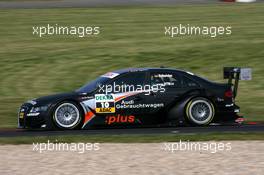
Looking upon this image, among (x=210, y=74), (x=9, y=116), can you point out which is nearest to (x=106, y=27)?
(x=210, y=74)

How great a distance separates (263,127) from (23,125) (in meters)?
4.92

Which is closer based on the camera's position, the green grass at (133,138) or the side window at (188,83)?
the green grass at (133,138)

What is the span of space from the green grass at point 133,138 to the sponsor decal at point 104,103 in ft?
3.33

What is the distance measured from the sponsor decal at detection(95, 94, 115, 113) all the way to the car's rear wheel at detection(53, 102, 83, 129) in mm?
→ 403

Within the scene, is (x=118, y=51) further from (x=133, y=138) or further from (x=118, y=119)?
(x=133, y=138)

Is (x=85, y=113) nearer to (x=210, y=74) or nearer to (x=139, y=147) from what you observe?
(x=139, y=147)

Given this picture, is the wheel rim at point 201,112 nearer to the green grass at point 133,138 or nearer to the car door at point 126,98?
the car door at point 126,98

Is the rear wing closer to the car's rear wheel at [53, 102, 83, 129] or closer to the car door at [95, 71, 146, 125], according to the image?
the car door at [95, 71, 146, 125]
